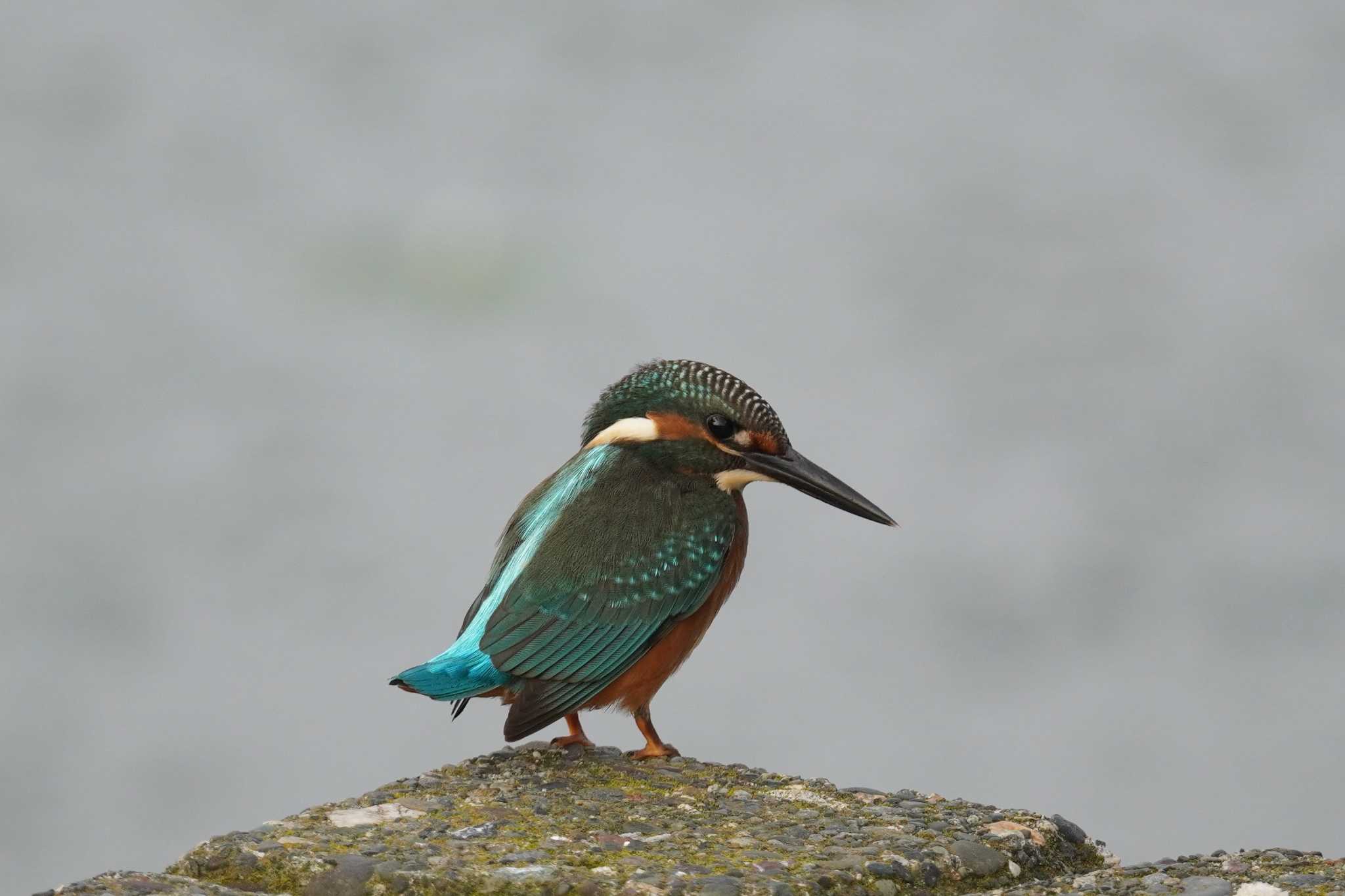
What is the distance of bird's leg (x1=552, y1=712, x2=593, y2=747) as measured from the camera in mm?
5375

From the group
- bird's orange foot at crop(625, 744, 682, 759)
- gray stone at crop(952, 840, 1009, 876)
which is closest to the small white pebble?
gray stone at crop(952, 840, 1009, 876)

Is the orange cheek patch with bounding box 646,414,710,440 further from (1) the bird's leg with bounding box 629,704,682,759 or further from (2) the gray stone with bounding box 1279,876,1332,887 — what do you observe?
(2) the gray stone with bounding box 1279,876,1332,887

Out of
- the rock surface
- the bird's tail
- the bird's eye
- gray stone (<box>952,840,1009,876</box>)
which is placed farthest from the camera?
the bird's eye

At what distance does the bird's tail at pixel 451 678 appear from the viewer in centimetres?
503

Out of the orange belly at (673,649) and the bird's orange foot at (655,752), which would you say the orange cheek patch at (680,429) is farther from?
the bird's orange foot at (655,752)

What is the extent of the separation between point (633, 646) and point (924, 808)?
108 cm

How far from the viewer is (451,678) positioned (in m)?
5.07

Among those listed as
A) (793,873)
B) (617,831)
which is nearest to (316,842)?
(617,831)

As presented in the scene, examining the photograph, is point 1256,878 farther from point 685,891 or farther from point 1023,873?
point 685,891

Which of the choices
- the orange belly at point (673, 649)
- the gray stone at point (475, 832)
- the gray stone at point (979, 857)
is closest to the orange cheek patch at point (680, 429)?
the orange belly at point (673, 649)

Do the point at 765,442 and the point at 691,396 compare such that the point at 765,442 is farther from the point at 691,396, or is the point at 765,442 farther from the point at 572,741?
the point at 572,741

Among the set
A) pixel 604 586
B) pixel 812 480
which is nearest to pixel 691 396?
pixel 812 480

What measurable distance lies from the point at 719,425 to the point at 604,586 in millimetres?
695

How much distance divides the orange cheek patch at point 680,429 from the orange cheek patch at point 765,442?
0.51 feet
